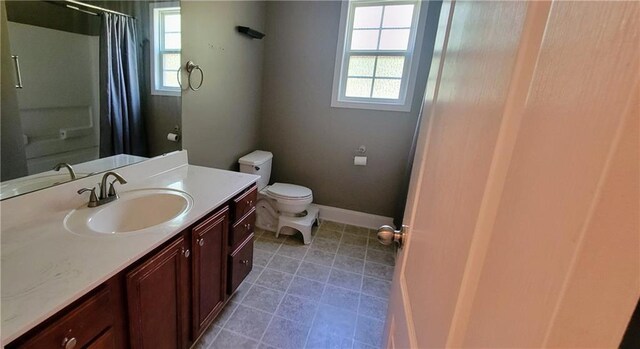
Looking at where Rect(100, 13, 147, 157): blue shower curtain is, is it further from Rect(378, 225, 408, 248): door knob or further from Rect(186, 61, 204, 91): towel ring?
Rect(378, 225, 408, 248): door knob

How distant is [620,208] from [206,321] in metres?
1.71

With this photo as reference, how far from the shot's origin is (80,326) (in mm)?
813

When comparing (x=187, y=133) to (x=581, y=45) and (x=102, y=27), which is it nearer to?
(x=102, y=27)

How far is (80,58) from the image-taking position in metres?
1.27

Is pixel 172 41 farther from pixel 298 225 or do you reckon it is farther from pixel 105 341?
pixel 298 225

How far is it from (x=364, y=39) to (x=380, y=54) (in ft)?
0.68

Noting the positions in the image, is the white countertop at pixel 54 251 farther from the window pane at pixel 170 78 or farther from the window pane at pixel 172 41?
the window pane at pixel 172 41

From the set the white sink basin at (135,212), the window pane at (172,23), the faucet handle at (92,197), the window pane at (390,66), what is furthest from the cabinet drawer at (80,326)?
the window pane at (390,66)

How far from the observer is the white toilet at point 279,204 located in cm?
262

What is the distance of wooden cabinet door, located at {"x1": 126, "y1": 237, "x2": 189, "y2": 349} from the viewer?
Answer: 1012 mm

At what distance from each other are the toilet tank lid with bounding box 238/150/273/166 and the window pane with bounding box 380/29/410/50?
151cm

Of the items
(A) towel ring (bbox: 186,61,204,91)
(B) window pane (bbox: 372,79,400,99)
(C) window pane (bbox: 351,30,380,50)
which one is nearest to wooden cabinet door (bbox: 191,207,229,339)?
(A) towel ring (bbox: 186,61,204,91)

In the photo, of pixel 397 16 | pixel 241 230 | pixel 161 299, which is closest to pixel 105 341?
pixel 161 299

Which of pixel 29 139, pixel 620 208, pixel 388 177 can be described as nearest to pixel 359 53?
pixel 388 177
